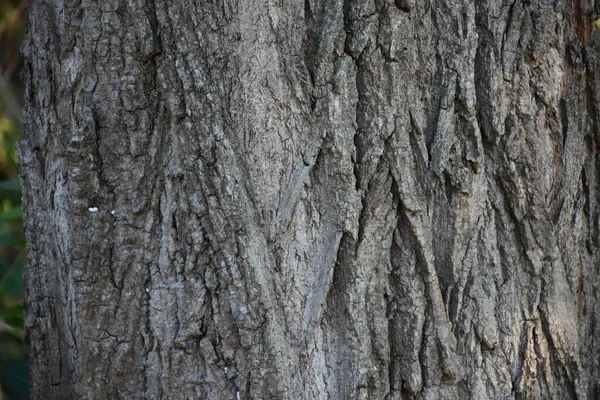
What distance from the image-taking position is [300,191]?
4.69 ft

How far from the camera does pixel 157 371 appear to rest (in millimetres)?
1480

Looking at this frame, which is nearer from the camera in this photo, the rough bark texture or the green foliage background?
the rough bark texture

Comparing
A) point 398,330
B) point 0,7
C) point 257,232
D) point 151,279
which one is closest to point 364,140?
point 257,232

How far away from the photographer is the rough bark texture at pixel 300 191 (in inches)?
55.1

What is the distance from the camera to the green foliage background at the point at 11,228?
7.08 feet

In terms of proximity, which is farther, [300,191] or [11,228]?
[11,228]

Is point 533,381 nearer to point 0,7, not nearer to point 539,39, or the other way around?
point 539,39

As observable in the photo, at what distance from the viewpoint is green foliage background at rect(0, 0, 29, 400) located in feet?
→ 7.08

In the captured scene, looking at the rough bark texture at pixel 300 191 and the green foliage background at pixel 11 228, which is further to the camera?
the green foliage background at pixel 11 228

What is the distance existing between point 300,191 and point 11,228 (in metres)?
3.27

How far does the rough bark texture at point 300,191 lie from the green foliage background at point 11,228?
710 mm

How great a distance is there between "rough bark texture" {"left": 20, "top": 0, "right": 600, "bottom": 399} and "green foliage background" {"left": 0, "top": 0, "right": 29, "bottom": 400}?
71 centimetres

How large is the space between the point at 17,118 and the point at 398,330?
13.1 feet

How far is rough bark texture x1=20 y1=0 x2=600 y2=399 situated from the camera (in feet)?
4.59
